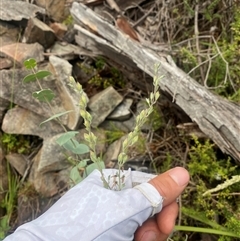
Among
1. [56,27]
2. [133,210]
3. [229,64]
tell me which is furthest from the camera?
[56,27]

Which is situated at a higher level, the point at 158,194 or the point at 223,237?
the point at 158,194

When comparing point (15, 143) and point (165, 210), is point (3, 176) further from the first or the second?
point (165, 210)

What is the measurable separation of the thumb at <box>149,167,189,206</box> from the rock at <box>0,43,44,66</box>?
5.68ft

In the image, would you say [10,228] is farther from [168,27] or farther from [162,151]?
[168,27]

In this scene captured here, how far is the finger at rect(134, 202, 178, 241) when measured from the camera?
142cm

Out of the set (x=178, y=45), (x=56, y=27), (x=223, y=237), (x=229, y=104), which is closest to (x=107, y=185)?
(x=223, y=237)

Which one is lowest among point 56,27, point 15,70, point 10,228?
point 10,228

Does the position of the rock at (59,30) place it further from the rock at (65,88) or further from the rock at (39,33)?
the rock at (65,88)

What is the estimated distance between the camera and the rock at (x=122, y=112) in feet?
8.87

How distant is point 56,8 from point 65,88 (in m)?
0.81

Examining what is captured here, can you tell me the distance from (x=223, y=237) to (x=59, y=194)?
1158mm

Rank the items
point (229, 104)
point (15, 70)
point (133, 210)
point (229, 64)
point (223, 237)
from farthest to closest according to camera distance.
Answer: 1. point (15, 70)
2. point (229, 64)
3. point (229, 104)
4. point (223, 237)
5. point (133, 210)

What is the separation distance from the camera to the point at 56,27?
3053 mm

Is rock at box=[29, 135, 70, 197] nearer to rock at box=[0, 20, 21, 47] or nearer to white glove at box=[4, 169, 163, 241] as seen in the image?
rock at box=[0, 20, 21, 47]
